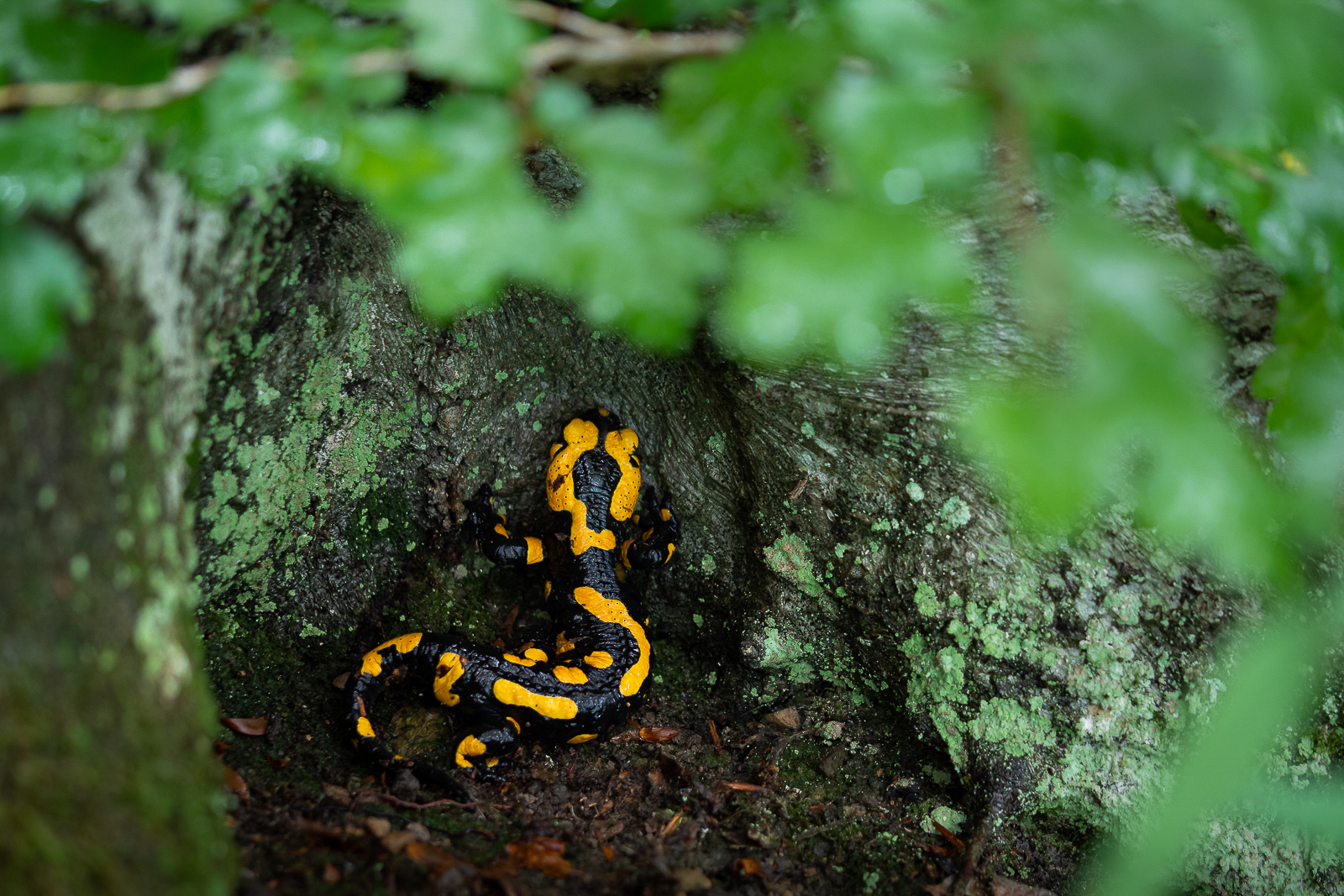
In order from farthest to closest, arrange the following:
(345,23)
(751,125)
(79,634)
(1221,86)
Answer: (345,23)
(79,634)
(751,125)
(1221,86)

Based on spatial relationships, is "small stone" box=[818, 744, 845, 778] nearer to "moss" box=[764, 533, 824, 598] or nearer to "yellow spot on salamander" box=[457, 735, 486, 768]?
"moss" box=[764, 533, 824, 598]

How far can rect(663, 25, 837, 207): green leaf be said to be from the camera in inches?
53.7

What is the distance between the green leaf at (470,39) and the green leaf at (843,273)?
547mm

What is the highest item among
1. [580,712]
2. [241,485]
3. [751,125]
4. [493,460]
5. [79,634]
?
[751,125]

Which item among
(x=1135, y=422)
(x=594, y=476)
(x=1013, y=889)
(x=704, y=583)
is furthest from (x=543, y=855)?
(x=1135, y=422)

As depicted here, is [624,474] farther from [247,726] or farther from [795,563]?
[247,726]

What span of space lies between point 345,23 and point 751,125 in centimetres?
104

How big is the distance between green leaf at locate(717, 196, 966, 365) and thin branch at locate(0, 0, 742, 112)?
18.5 inches

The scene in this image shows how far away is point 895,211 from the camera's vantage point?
52.3 inches

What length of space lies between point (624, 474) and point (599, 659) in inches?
39.0

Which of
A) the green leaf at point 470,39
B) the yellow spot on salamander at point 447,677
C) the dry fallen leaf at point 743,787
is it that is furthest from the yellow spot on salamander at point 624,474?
the green leaf at point 470,39

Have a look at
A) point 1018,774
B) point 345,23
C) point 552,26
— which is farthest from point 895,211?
point 1018,774

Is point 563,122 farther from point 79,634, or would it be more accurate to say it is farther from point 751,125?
point 79,634

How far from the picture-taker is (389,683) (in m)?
3.53
